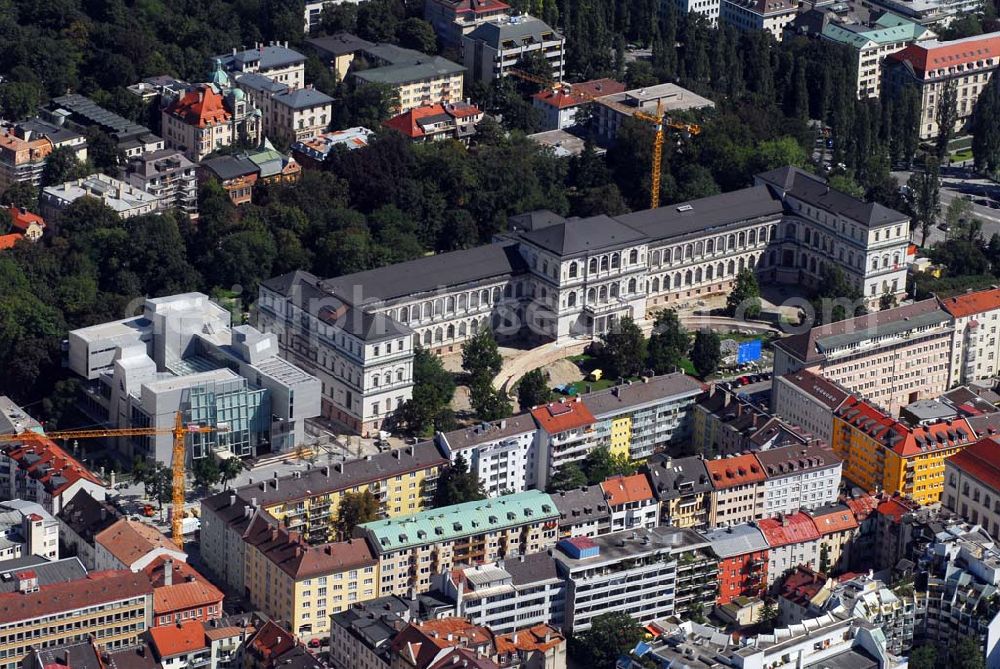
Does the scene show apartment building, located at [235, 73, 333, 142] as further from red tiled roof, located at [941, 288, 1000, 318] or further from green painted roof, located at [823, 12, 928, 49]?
red tiled roof, located at [941, 288, 1000, 318]

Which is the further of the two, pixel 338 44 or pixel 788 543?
pixel 338 44

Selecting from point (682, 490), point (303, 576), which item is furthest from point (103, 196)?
point (682, 490)

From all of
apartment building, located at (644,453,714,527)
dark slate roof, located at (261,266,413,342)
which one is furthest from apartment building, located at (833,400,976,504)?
dark slate roof, located at (261,266,413,342)

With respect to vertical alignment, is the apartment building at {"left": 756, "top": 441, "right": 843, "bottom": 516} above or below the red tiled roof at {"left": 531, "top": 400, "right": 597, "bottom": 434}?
below

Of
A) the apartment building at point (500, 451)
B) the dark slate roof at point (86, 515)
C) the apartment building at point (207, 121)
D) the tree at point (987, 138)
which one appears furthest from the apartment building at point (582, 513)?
the tree at point (987, 138)

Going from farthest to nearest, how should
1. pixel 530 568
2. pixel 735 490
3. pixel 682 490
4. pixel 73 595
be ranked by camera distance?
1. pixel 735 490
2. pixel 682 490
3. pixel 530 568
4. pixel 73 595

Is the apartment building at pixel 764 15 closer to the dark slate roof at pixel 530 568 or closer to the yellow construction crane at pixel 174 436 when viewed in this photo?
the yellow construction crane at pixel 174 436

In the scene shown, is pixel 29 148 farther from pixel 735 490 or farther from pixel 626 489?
pixel 735 490
